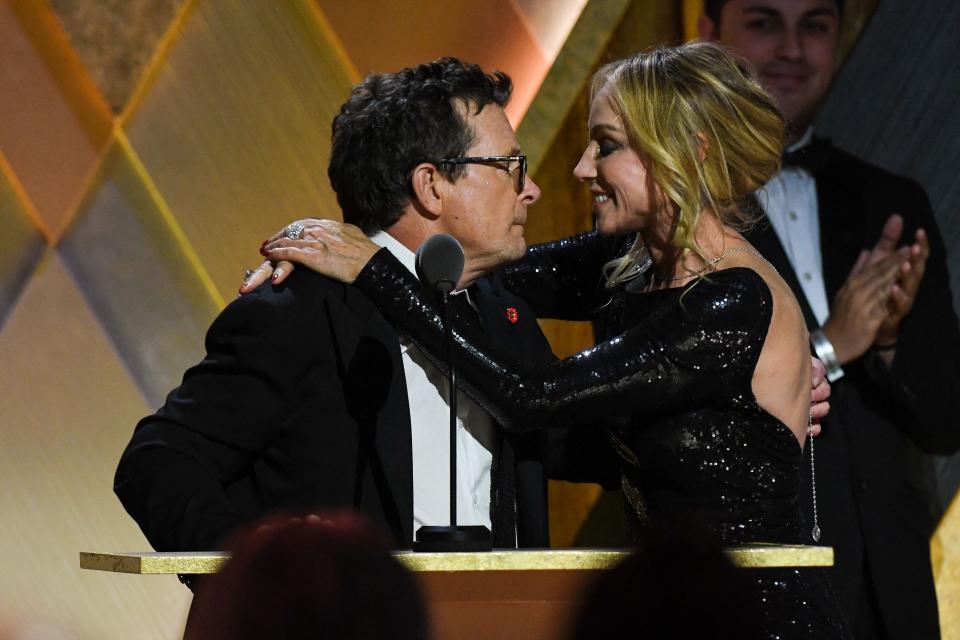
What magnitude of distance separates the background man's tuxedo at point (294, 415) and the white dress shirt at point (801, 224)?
1816 millimetres

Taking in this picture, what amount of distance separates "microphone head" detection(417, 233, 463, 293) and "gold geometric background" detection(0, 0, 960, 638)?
1895 mm

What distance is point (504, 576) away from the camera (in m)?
1.79

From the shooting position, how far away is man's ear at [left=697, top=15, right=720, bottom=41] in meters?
4.06

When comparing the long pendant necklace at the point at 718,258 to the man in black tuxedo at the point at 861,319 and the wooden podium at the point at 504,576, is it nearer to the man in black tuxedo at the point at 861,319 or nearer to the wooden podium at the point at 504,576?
the wooden podium at the point at 504,576

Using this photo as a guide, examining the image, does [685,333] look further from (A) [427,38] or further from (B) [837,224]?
(A) [427,38]

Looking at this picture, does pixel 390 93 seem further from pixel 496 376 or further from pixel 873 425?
pixel 873 425

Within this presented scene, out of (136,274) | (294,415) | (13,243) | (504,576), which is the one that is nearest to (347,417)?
(294,415)

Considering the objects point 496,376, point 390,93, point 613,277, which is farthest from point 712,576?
point 390,93

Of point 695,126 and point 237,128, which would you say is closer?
point 695,126

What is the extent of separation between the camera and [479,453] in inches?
102

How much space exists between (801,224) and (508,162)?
1544 millimetres

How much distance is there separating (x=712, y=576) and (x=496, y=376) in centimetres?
125

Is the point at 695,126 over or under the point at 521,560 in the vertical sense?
over

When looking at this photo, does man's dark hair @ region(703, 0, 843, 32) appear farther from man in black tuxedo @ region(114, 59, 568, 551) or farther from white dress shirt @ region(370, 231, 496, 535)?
white dress shirt @ region(370, 231, 496, 535)
